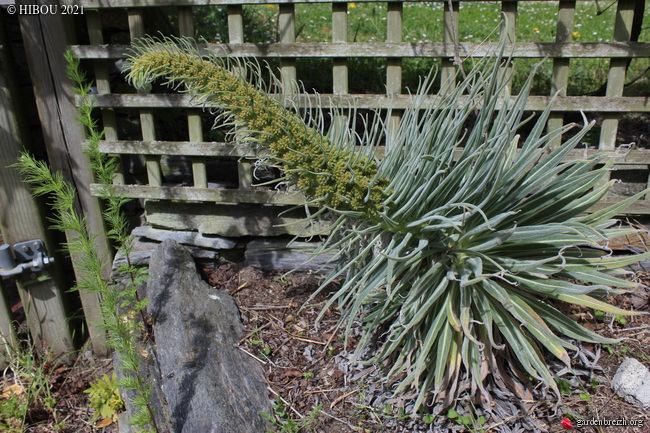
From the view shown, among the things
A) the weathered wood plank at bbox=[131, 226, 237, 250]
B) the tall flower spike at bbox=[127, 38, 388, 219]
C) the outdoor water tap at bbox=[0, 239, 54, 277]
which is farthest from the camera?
the weathered wood plank at bbox=[131, 226, 237, 250]

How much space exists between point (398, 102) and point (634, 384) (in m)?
1.76

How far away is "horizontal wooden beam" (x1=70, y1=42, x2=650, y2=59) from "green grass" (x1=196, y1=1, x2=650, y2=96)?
0.85m

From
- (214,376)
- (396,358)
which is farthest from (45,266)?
(396,358)

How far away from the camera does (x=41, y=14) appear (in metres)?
2.96

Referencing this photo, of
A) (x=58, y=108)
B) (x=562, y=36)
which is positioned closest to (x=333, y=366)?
(x=562, y=36)

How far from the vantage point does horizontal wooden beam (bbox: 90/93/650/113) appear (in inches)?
103

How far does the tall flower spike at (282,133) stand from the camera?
1.68m

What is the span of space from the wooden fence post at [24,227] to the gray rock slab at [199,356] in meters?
0.85

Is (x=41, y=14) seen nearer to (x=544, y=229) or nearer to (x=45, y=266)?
(x=45, y=266)

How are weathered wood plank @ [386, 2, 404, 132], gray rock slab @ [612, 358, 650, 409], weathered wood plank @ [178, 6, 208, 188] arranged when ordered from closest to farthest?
gray rock slab @ [612, 358, 650, 409] → weathered wood plank @ [386, 2, 404, 132] → weathered wood plank @ [178, 6, 208, 188]

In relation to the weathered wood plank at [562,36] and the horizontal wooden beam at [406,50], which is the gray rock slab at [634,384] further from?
the horizontal wooden beam at [406,50]

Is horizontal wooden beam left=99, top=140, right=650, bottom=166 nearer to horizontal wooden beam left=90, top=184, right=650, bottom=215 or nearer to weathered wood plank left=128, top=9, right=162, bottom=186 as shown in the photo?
weathered wood plank left=128, top=9, right=162, bottom=186

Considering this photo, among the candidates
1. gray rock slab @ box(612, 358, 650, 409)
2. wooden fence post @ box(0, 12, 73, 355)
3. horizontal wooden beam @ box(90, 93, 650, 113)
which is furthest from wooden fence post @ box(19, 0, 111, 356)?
gray rock slab @ box(612, 358, 650, 409)

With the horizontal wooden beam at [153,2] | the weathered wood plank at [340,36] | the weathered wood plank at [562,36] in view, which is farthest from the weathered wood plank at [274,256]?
the weathered wood plank at [562,36]
